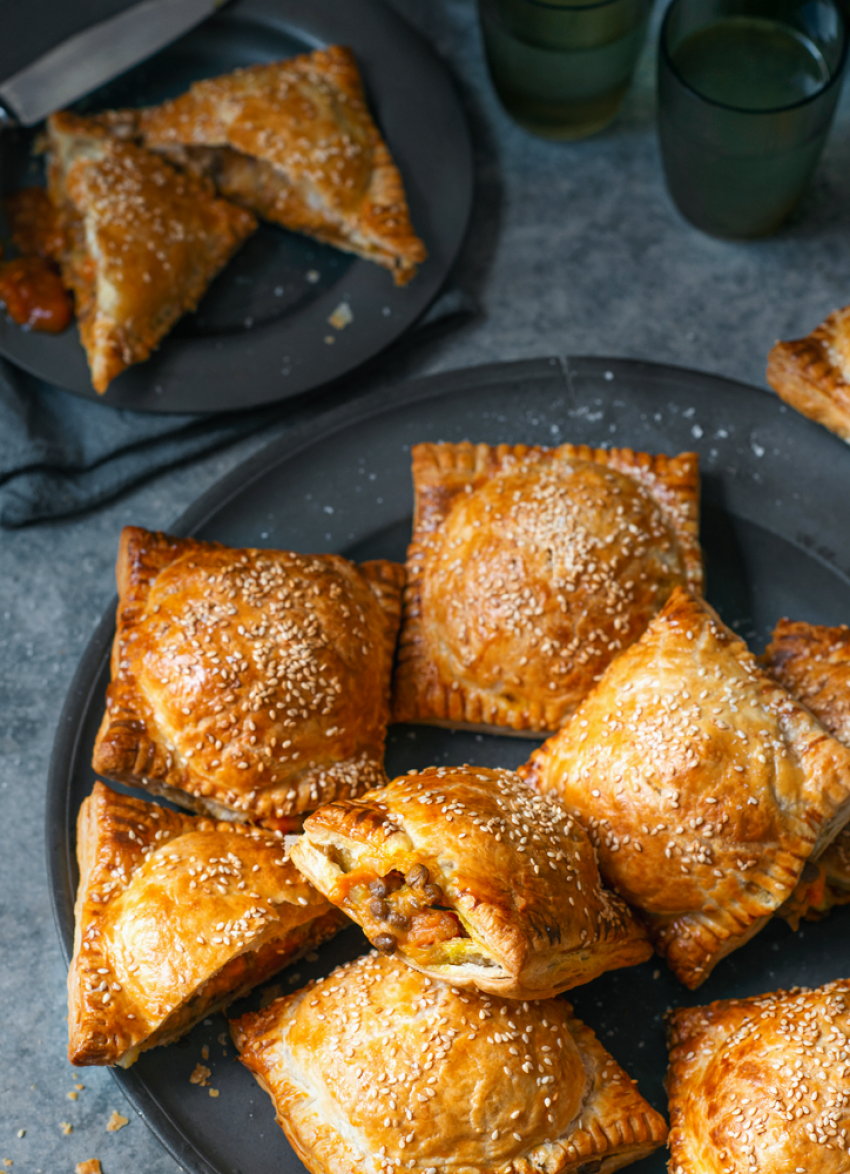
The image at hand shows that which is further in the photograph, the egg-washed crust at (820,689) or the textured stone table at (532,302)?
the textured stone table at (532,302)

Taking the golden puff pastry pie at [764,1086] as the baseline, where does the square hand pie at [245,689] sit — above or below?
above

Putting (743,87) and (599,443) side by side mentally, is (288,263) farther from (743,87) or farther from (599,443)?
(743,87)

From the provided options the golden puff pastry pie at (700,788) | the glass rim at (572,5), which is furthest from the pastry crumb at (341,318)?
the golden puff pastry pie at (700,788)

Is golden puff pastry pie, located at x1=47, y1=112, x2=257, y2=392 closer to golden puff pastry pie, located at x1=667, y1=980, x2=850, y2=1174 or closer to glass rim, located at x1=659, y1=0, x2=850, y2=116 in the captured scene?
glass rim, located at x1=659, y1=0, x2=850, y2=116

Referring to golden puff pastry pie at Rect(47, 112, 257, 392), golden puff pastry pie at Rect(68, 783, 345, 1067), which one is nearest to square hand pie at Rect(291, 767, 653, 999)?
golden puff pastry pie at Rect(68, 783, 345, 1067)

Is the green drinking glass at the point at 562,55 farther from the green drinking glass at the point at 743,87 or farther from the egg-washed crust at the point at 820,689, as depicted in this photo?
the egg-washed crust at the point at 820,689

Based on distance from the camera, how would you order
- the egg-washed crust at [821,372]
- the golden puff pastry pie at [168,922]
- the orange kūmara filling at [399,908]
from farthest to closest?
the egg-washed crust at [821,372] < the golden puff pastry pie at [168,922] < the orange kūmara filling at [399,908]

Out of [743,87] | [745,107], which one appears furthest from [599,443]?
[743,87]
